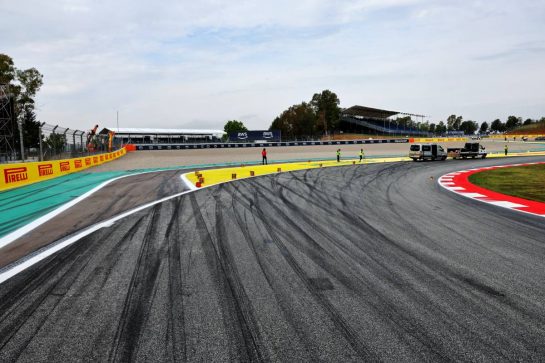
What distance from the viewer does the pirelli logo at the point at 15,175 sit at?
622 inches

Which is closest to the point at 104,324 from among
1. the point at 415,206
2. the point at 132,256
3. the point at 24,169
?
the point at 132,256

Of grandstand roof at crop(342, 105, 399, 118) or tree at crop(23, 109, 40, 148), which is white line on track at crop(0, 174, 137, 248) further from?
grandstand roof at crop(342, 105, 399, 118)

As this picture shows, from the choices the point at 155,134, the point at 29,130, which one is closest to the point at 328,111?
the point at 155,134

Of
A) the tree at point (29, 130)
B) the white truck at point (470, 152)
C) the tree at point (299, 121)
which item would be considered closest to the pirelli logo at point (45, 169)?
the white truck at point (470, 152)

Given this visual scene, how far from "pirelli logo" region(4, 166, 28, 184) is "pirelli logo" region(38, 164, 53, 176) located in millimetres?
1618

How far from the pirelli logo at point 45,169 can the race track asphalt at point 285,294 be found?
14472mm

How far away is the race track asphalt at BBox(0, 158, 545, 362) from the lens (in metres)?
3.18

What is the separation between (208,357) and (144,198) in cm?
1021

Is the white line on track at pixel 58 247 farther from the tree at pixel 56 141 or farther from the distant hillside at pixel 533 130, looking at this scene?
the distant hillside at pixel 533 130

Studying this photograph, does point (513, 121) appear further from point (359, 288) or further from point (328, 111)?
point (359, 288)

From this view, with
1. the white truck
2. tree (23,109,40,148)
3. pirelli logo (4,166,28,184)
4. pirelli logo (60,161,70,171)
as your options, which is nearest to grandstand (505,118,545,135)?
the white truck

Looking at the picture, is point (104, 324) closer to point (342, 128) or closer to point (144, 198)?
point (144, 198)

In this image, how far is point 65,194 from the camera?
14.1 meters

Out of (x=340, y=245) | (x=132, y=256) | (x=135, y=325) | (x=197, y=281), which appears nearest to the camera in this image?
(x=135, y=325)
